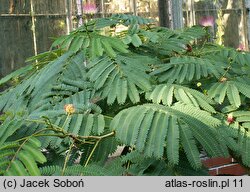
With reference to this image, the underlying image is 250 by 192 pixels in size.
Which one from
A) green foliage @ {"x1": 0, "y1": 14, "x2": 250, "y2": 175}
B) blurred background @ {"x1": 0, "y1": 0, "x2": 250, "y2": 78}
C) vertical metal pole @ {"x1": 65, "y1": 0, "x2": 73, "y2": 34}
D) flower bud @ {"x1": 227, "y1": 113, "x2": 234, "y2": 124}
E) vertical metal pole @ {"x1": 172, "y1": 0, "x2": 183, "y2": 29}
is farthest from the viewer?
vertical metal pole @ {"x1": 65, "y1": 0, "x2": 73, "y2": 34}

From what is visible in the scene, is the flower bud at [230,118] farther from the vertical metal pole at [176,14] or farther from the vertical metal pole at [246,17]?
the vertical metal pole at [246,17]

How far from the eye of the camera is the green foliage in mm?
1388

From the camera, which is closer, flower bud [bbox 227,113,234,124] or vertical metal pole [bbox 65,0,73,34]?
flower bud [bbox 227,113,234,124]

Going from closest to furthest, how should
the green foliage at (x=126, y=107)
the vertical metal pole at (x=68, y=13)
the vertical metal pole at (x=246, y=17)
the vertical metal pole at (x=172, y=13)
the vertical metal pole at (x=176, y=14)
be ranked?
the green foliage at (x=126, y=107)
the vertical metal pole at (x=172, y=13)
the vertical metal pole at (x=176, y=14)
the vertical metal pole at (x=68, y=13)
the vertical metal pole at (x=246, y=17)

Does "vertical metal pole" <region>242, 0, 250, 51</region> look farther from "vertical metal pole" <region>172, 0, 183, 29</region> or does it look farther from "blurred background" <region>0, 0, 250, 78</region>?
"vertical metal pole" <region>172, 0, 183, 29</region>

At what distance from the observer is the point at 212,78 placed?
1863mm

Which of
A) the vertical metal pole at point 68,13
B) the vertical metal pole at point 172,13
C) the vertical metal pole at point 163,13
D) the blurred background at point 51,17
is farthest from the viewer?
the vertical metal pole at point 68,13

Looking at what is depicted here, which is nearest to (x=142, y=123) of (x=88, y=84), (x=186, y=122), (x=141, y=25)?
(x=186, y=122)

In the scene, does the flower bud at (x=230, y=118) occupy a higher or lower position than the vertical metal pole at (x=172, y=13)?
lower

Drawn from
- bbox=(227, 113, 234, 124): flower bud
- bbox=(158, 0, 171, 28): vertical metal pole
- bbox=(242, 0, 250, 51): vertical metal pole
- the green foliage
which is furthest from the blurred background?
bbox=(227, 113, 234, 124): flower bud

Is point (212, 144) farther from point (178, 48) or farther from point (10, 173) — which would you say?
point (178, 48)

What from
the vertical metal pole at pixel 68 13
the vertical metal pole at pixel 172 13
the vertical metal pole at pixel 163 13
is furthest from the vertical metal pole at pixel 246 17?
the vertical metal pole at pixel 163 13

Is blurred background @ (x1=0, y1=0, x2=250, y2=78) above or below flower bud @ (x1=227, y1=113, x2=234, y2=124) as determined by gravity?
above

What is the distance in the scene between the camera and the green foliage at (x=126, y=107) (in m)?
1.39
